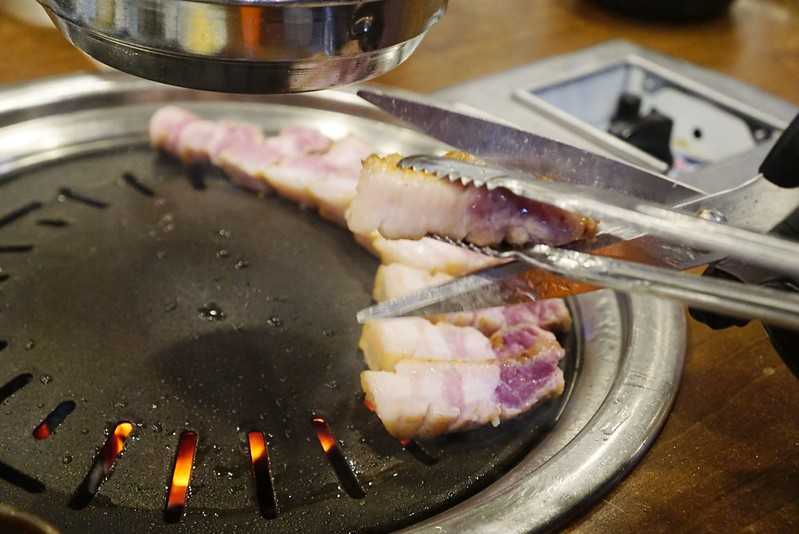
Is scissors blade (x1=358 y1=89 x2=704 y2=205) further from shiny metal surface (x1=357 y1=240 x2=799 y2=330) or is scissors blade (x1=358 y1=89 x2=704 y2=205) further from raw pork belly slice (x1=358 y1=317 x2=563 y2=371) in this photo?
raw pork belly slice (x1=358 y1=317 x2=563 y2=371)

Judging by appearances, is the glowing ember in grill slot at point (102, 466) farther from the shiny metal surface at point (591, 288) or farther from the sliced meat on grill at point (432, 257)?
the sliced meat on grill at point (432, 257)

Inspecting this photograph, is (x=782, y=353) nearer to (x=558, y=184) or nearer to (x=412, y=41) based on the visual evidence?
(x=558, y=184)

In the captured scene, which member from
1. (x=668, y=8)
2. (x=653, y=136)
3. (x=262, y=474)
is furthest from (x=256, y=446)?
(x=668, y=8)

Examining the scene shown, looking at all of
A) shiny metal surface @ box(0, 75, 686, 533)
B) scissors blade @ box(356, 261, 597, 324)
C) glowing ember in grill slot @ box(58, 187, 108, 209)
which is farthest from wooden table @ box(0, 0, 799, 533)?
glowing ember in grill slot @ box(58, 187, 108, 209)

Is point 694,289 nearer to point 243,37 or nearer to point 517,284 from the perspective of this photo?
point 517,284

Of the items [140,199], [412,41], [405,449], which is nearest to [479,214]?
[412,41]

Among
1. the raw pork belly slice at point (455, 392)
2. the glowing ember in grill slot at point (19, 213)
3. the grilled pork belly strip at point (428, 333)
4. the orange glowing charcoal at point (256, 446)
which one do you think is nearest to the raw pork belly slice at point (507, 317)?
the grilled pork belly strip at point (428, 333)
